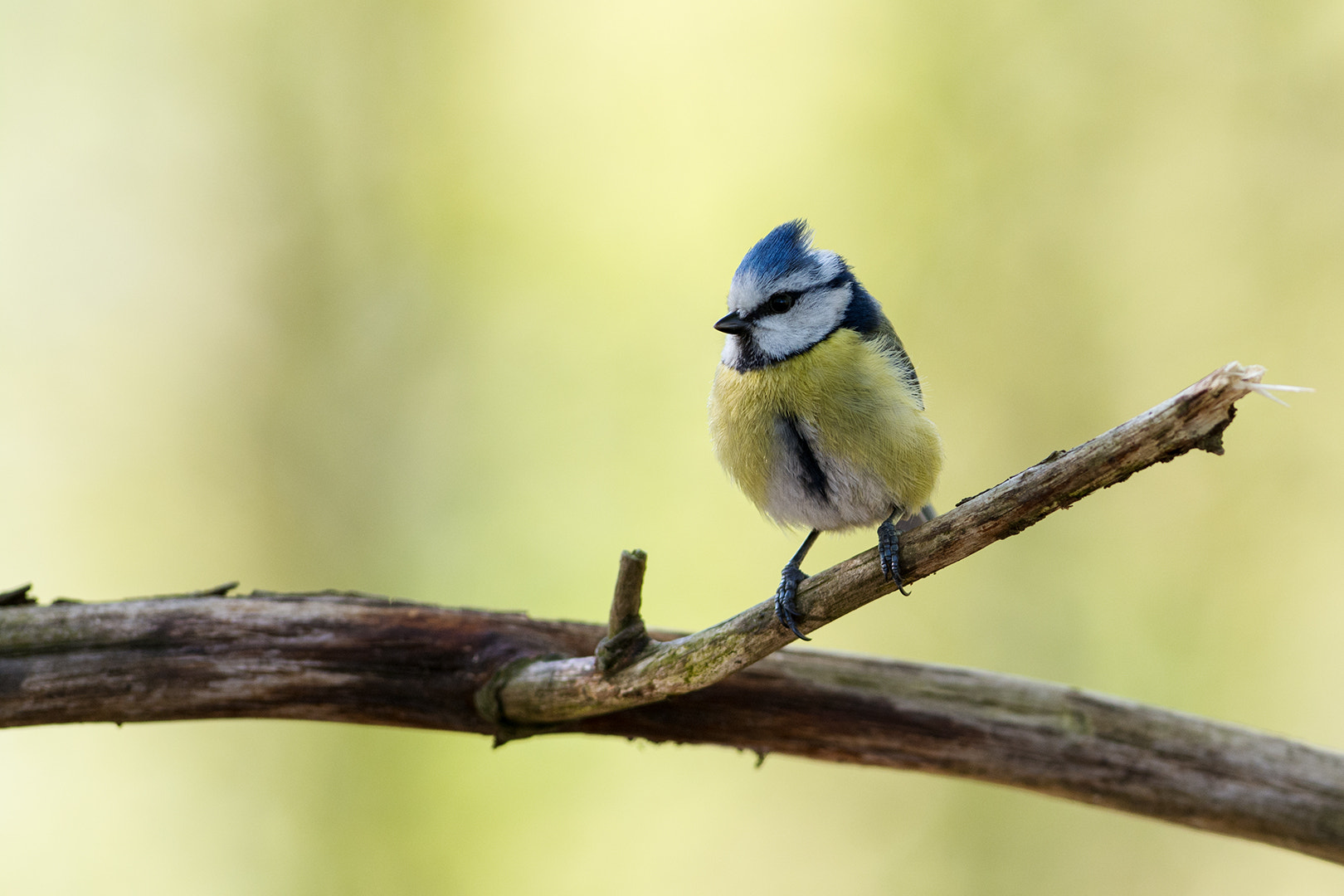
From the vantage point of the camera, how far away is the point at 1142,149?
2582mm

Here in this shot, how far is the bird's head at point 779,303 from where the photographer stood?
4.64ft

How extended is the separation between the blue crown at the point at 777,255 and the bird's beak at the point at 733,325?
0.21ft

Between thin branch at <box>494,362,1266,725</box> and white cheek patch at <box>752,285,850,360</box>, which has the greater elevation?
white cheek patch at <box>752,285,850,360</box>

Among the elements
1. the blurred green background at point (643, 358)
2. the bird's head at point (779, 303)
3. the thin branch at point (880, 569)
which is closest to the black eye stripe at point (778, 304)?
the bird's head at point (779, 303)

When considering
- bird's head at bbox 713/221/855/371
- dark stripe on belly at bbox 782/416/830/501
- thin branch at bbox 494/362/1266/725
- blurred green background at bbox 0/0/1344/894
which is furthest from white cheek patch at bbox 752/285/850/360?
blurred green background at bbox 0/0/1344/894

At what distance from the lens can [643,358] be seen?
2.58 meters

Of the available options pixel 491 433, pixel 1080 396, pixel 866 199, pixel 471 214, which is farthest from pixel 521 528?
pixel 1080 396

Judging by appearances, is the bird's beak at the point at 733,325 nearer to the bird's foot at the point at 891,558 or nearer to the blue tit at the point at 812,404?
the blue tit at the point at 812,404

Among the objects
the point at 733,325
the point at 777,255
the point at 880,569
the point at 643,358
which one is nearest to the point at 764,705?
the point at 880,569

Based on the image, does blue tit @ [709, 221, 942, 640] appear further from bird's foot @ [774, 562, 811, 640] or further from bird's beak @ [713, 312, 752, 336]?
bird's foot @ [774, 562, 811, 640]

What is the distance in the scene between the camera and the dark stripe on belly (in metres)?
1.38

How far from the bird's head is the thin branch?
0.40m

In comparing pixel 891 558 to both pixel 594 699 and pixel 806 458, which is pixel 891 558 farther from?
pixel 594 699

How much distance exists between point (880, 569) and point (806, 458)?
0.31 meters
